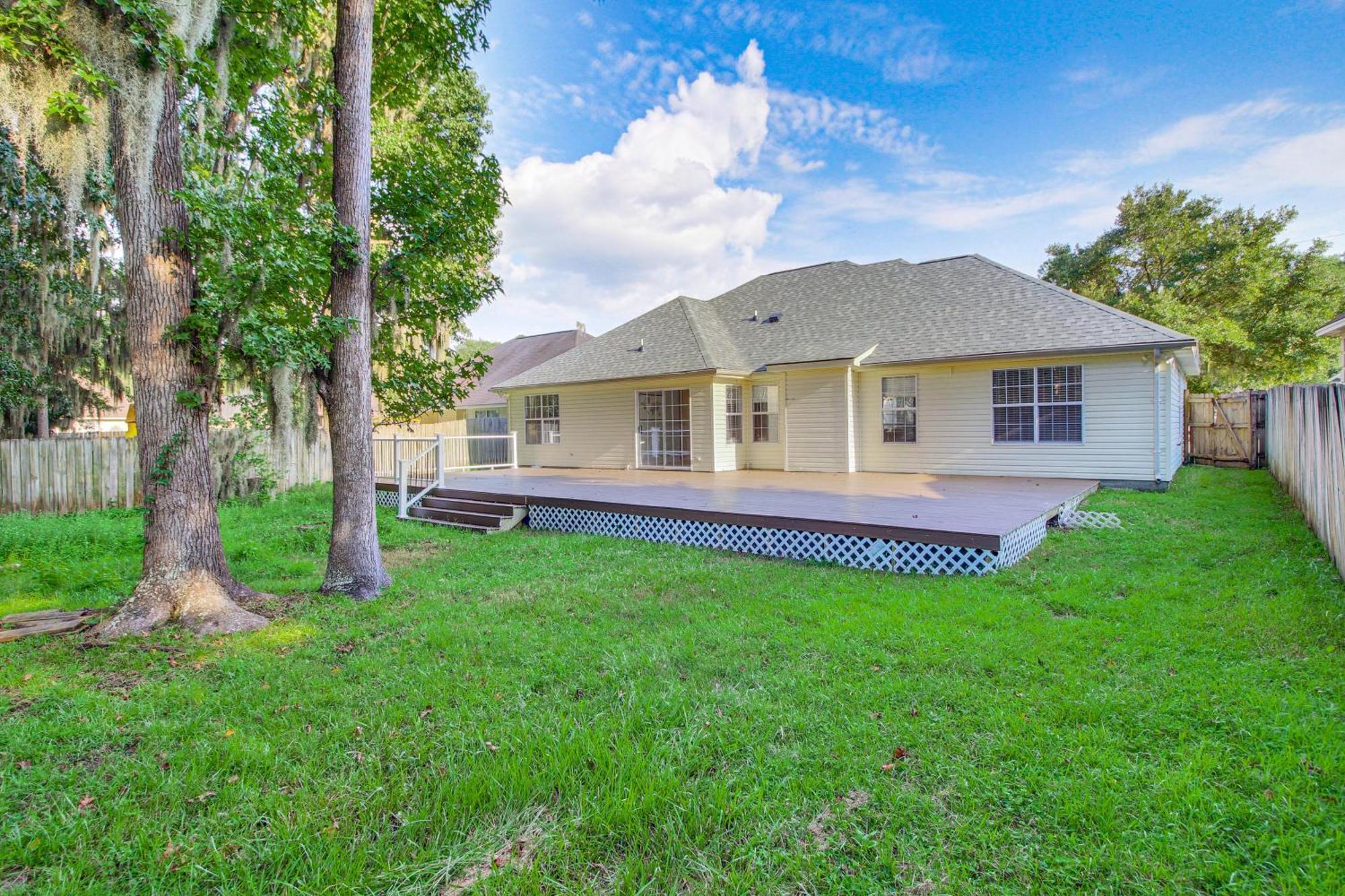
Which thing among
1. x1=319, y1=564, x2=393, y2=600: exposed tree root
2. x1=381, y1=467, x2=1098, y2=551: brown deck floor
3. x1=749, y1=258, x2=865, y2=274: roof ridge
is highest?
x1=749, y1=258, x2=865, y2=274: roof ridge

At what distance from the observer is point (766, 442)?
1308 centimetres

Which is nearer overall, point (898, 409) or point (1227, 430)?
point (898, 409)

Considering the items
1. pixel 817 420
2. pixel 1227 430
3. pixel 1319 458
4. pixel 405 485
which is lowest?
pixel 405 485

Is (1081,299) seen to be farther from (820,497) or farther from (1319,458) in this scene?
(820,497)

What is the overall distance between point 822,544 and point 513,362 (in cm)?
2017

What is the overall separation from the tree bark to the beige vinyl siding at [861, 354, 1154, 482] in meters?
9.46

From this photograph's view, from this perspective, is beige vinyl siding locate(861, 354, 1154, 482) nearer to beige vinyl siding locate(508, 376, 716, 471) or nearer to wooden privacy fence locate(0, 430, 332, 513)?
beige vinyl siding locate(508, 376, 716, 471)

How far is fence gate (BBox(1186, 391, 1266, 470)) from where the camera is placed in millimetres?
13414

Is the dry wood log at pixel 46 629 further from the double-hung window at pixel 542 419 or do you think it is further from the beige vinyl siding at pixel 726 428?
the double-hung window at pixel 542 419

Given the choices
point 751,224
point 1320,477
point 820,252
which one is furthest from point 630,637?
point 820,252

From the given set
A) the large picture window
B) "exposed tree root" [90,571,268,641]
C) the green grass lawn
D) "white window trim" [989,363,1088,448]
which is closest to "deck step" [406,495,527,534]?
the green grass lawn

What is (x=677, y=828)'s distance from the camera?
83.7 inches

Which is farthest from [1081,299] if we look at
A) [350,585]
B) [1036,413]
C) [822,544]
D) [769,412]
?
[350,585]

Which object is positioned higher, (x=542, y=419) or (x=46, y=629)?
(x=542, y=419)
